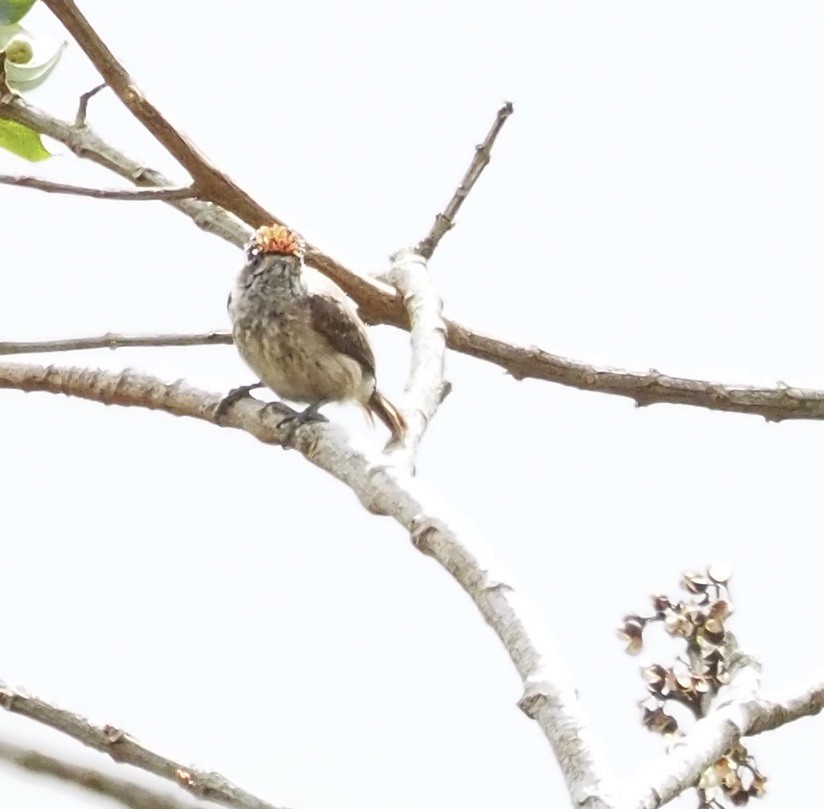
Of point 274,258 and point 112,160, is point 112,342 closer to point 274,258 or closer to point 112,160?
point 274,258

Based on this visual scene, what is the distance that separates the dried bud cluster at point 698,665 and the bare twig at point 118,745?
28.6 inches

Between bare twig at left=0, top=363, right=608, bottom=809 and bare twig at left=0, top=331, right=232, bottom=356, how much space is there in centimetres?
5

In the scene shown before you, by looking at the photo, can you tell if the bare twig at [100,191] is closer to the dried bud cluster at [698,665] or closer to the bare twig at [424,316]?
the bare twig at [424,316]

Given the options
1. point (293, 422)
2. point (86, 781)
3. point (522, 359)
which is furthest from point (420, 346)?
point (86, 781)

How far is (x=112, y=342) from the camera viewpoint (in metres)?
3.05

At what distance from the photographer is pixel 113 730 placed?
1.83 m

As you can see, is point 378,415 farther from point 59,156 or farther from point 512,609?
point 512,609

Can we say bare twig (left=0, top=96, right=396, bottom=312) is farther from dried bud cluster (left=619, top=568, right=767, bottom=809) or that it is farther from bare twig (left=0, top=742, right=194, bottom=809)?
bare twig (left=0, top=742, right=194, bottom=809)

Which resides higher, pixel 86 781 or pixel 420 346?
pixel 420 346

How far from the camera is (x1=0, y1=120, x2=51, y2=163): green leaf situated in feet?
11.3

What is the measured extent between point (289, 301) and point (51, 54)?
35.9 inches

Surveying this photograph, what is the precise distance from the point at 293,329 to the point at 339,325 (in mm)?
131

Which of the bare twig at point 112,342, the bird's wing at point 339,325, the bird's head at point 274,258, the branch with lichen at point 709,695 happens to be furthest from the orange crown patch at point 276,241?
the branch with lichen at point 709,695

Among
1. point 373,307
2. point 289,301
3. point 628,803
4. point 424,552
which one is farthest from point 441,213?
point 628,803
